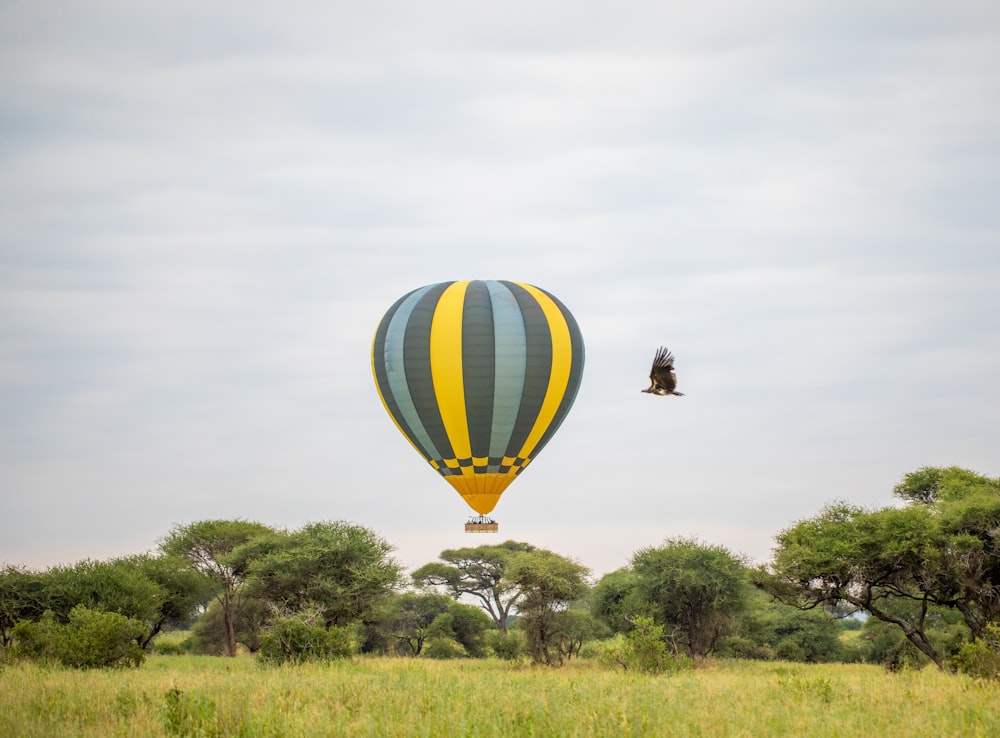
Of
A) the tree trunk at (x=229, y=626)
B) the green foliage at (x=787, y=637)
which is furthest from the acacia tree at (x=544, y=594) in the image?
the tree trunk at (x=229, y=626)

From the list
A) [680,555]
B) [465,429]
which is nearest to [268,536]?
[465,429]

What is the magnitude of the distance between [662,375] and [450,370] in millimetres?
13747

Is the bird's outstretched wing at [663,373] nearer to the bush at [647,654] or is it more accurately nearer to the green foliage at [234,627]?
the bush at [647,654]

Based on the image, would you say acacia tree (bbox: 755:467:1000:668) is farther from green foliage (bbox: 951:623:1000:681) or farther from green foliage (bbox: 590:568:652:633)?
green foliage (bbox: 590:568:652:633)

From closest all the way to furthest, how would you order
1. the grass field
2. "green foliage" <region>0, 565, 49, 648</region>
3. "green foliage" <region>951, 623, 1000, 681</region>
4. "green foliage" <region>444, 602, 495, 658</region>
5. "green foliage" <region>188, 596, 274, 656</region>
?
1. the grass field
2. "green foliage" <region>951, 623, 1000, 681</region>
3. "green foliage" <region>0, 565, 49, 648</region>
4. "green foliage" <region>188, 596, 274, 656</region>
5. "green foliage" <region>444, 602, 495, 658</region>

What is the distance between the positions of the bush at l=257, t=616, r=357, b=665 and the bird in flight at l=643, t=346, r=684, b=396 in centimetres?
1683

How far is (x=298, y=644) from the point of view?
38.2 metres

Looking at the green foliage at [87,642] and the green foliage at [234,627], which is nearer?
the green foliage at [87,642]

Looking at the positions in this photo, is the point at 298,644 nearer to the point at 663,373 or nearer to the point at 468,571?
the point at 663,373

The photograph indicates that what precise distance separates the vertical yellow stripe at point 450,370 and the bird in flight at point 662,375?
1313cm

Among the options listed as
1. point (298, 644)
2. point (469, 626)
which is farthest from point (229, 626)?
point (298, 644)

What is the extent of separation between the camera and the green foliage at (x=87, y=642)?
→ 34719mm

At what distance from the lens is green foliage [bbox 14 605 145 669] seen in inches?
1367

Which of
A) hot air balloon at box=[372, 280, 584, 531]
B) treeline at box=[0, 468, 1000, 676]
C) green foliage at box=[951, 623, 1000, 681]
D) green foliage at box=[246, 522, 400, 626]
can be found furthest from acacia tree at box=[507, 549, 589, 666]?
green foliage at box=[951, 623, 1000, 681]
